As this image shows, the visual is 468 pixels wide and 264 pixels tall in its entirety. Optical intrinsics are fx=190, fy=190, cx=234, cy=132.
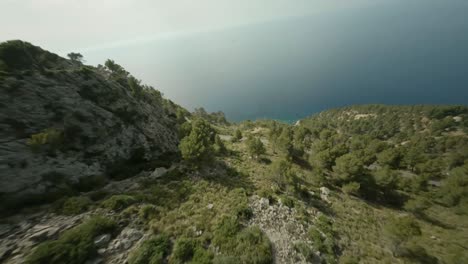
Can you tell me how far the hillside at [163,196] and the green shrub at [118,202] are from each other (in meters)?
0.12

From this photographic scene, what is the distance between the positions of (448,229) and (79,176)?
175ft

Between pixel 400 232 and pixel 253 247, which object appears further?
pixel 400 232

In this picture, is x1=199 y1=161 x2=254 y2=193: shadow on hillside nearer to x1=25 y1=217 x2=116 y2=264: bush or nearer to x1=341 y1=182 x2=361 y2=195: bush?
x1=25 y1=217 x2=116 y2=264: bush

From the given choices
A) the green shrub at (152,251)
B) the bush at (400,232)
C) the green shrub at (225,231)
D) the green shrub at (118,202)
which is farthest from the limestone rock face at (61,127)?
the bush at (400,232)

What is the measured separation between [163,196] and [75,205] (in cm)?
892

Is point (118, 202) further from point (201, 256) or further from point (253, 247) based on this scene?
point (253, 247)

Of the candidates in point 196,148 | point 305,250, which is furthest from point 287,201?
point 196,148

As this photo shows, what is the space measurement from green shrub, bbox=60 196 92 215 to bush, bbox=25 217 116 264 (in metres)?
3.18

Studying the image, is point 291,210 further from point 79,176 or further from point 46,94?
point 46,94

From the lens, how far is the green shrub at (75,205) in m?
19.0

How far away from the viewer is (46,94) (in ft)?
103

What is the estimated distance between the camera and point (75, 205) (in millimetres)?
19734

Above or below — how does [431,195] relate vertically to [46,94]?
below

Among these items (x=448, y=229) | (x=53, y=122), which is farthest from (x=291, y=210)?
(x=53, y=122)
